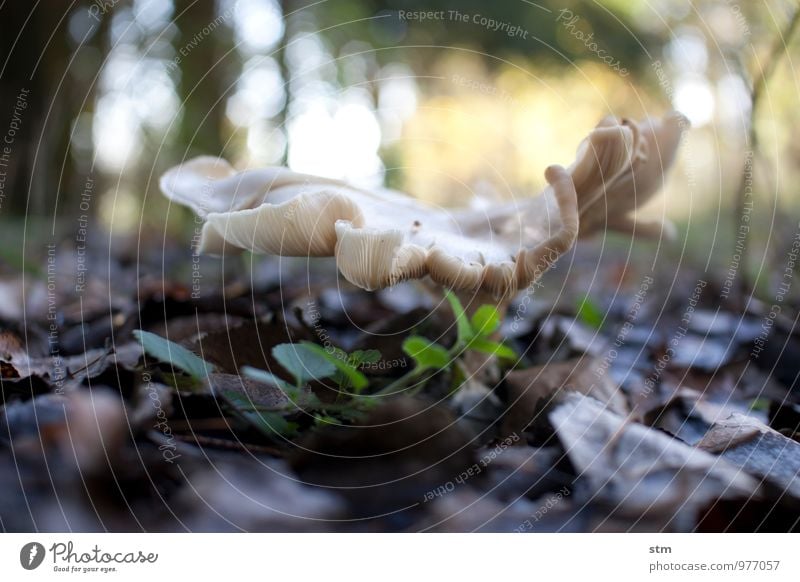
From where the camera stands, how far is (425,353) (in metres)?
0.89

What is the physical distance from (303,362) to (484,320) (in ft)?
0.96

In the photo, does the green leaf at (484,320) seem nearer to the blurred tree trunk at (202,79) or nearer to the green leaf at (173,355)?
the green leaf at (173,355)

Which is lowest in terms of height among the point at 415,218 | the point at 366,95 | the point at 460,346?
the point at 460,346

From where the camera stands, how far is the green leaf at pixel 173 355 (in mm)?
750

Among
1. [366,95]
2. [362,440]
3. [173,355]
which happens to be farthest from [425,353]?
[366,95]

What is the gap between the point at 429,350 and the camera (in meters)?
0.90

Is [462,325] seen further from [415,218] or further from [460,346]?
[415,218]

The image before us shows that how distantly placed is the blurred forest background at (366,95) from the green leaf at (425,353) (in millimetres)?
329

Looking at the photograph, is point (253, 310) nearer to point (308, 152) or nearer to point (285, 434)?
point (308, 152)

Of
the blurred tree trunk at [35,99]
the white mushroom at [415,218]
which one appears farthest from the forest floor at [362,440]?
the blurred tree trunk at [35,99]

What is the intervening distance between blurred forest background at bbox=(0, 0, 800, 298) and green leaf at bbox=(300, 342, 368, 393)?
327 millimetres

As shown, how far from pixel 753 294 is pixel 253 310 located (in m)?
1.34
